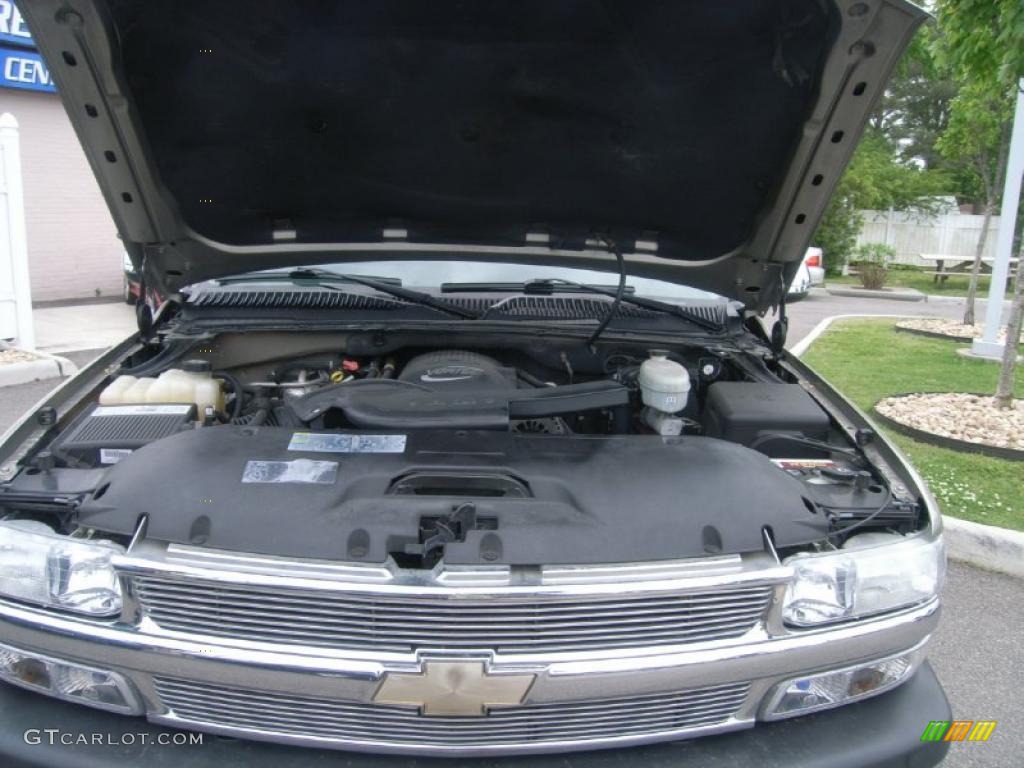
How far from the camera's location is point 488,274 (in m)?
3.37

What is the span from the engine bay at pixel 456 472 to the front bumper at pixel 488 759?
43 centimetres

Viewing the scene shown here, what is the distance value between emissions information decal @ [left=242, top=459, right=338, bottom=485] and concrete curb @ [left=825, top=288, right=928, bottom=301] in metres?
17.6

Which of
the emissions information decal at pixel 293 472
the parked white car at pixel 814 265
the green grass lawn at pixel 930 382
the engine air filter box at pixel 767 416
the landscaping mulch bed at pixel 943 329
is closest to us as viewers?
the emissions information decal at pixel 293 472

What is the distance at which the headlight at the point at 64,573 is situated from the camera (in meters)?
1.78

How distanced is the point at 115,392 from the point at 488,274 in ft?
4.97

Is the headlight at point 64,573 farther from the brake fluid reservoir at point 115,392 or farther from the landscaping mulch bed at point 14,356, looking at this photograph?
the landscaping mulch bed at point 14,356

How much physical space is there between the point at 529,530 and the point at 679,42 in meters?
1.67

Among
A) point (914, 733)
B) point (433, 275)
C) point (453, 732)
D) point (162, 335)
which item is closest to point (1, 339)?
point (162, 335)

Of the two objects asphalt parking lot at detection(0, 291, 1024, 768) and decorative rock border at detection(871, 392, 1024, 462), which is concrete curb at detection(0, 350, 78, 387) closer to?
decorative rock border at detection(871, 392, 1024, 462)

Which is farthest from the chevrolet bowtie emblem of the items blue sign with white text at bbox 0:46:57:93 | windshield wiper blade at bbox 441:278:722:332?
blue sign with white text at bbox 0:46:57:93

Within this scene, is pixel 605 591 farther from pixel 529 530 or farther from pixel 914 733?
pixel 914 733

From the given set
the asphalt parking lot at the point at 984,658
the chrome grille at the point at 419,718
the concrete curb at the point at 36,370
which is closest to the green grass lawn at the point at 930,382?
the asphalt parking lot at the point at 984,658

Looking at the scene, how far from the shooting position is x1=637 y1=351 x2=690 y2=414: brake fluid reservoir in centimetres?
266

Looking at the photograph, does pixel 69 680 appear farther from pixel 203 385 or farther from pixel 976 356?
pixel 976 356
